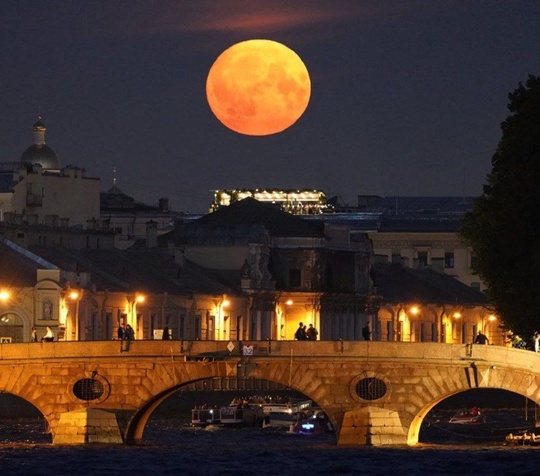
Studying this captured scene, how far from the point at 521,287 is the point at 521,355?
3.77 m

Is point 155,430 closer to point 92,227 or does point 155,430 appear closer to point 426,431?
point 426,431

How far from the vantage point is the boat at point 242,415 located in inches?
4899

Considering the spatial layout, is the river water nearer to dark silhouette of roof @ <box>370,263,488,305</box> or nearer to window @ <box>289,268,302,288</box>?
window @ <box>289,268,302,288</box>

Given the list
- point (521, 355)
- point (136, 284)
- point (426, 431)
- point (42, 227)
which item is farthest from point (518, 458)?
point (42, 227)

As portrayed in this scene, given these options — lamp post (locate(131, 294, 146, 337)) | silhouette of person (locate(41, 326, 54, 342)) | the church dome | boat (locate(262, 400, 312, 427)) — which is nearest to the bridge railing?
silhouette of person (locate(41, 326, 54, 342))

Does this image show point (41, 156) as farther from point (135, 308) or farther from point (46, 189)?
point (135, 308)

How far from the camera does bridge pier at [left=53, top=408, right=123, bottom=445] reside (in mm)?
97125

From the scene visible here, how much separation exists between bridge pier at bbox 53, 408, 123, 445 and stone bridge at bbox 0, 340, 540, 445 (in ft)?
0.10

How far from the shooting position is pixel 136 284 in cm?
14012

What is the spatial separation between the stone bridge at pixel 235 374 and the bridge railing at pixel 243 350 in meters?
0.03

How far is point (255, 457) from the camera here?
A: 9831 centimetres

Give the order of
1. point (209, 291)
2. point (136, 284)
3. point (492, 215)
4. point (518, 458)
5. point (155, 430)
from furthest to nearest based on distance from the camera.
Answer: point (209, 291) < point (136, 284) < point (155, 430) < point (492, 215) < point (518, 458)

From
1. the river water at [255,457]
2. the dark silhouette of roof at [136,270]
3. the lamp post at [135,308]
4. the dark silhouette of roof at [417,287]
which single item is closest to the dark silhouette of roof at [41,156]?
the dark silhouette of roof at [417,287]

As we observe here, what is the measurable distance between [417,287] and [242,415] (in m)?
56.2
